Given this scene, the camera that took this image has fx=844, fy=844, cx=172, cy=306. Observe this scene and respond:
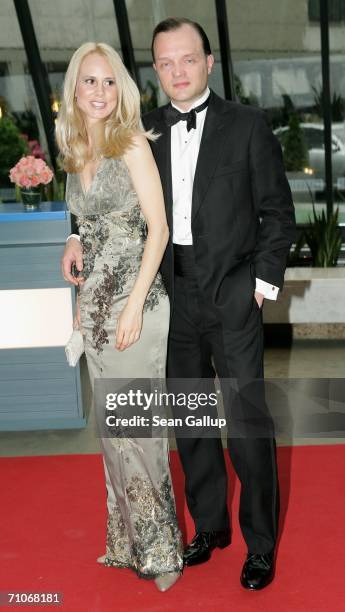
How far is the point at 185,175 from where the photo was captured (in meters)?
2.65

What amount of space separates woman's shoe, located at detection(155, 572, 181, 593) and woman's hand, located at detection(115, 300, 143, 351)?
0.77m

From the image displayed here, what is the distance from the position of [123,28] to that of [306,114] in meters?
2.34

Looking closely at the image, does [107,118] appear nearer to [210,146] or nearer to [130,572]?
[210,146]

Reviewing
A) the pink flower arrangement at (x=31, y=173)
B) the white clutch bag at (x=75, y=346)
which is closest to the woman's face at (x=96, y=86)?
the white clutch bag at (x=75, y=346)

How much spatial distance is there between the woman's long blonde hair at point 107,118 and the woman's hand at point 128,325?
0.46 meters

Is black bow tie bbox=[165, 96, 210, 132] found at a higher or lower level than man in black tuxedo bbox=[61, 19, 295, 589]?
higher

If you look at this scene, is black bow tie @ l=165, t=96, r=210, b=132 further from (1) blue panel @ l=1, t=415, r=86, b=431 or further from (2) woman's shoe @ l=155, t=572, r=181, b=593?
(1) blue panel @ l=1, t=415, r=86, b=431

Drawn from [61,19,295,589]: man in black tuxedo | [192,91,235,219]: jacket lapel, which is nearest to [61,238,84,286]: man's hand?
[61,19,295,589]: man in black tuxedo

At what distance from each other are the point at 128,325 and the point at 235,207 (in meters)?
0.50

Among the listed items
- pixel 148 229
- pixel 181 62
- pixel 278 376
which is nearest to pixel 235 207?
pixel 148 229

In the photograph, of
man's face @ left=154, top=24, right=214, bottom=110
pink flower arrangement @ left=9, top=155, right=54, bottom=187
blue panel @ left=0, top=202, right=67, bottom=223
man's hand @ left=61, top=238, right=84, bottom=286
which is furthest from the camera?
pink flower arrangement @ left=9, top=155, right=54, bottom=187

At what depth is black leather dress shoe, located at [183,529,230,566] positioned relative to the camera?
9.35 feet

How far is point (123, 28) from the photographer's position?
9.74 meters

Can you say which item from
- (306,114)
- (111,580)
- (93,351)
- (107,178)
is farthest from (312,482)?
(306,114)
